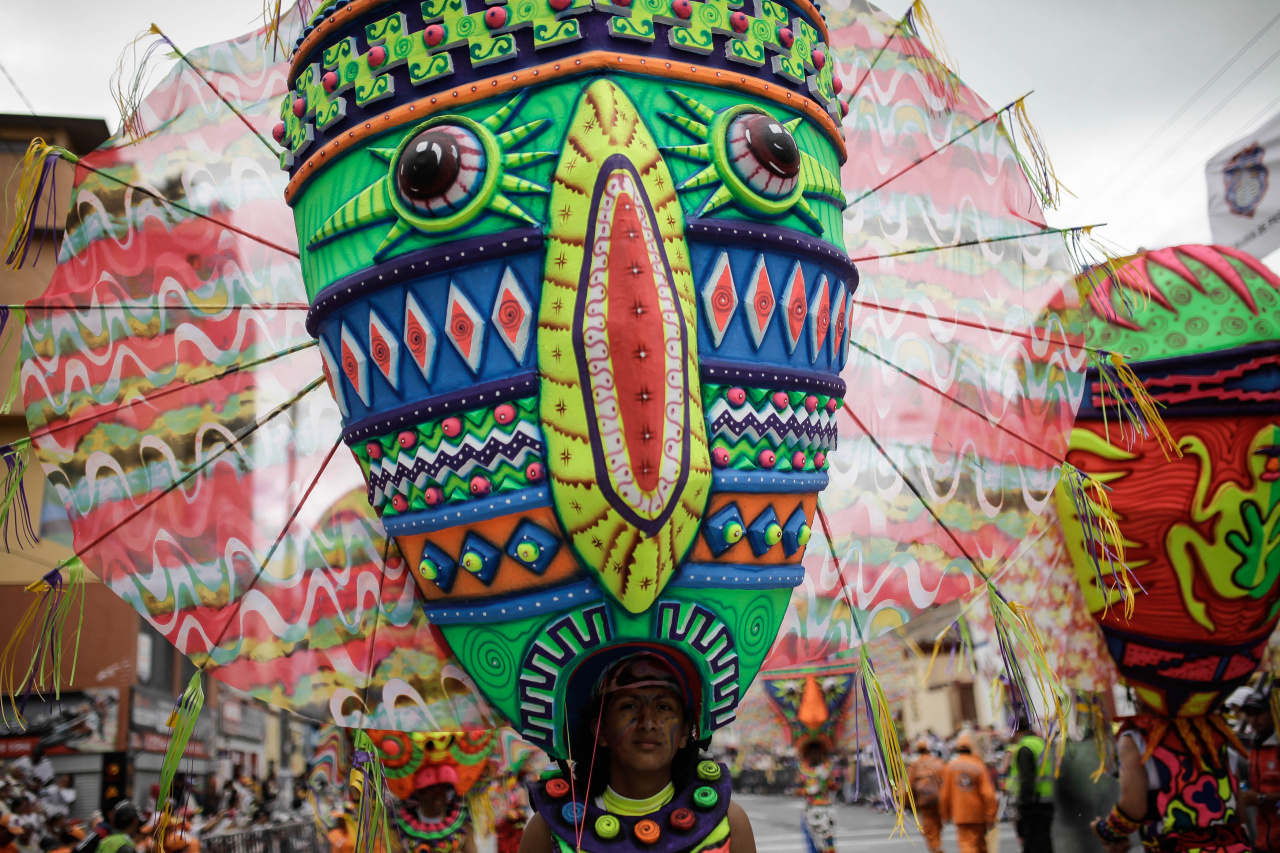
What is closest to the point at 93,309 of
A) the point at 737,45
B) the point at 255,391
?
the point at 255,391

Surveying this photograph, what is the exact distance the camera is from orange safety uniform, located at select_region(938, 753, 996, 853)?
7.99m

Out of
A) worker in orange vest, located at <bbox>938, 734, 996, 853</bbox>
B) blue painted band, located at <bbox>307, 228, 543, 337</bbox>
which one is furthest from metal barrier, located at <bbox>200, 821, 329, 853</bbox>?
blue painted band, located at <bbox>307, 228, 543, 337</bbox>

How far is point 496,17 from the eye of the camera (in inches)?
104

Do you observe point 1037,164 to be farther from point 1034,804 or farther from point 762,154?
point 1034,804

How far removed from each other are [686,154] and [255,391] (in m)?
1.51

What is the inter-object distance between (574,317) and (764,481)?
0.62 metres

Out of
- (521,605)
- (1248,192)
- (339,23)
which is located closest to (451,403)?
(521,605)

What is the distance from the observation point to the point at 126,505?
10.2ft

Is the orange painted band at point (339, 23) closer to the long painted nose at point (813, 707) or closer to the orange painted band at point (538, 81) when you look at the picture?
the orange painted band at point (538, 81)

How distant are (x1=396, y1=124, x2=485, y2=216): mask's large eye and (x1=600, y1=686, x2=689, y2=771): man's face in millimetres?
1312

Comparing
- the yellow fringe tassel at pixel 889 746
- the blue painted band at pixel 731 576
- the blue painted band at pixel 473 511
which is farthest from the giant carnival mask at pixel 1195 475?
the blue painted band at pixel 473 511

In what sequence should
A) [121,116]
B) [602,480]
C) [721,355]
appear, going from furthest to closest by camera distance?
[121,116] < [721,355] < [602,480]

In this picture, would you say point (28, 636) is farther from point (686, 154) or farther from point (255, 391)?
point (686, 154)

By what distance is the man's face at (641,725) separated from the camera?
2.86 meters
